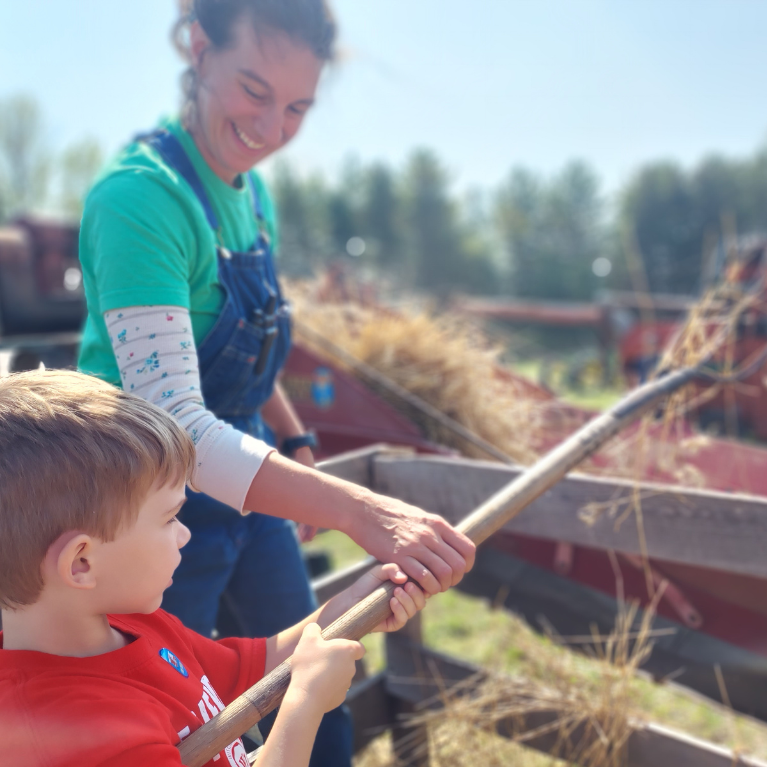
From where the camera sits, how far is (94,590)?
93 centimetres

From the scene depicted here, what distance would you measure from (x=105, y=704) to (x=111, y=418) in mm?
355

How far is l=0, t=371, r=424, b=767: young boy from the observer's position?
0.84 meters

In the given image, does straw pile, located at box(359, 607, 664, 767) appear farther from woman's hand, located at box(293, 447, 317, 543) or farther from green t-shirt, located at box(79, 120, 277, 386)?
green t-shirt, located at box(79, 120, 277, 386)

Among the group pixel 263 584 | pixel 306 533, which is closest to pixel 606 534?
pixel 306 533

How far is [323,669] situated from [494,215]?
34.2 m

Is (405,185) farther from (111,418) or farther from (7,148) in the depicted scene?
(111,418)

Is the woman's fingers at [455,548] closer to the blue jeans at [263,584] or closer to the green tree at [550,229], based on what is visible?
the blue jeans at [263,584]

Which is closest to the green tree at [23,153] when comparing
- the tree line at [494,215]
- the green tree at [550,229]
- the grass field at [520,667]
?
the tree line at [494,215]

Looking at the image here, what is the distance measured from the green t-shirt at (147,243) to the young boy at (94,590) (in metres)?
0.27

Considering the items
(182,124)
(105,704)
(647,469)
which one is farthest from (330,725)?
(647,469)

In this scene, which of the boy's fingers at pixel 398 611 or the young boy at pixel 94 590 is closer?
the young boy at pixel 94 590

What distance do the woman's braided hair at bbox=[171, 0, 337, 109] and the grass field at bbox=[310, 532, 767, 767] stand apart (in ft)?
5.86

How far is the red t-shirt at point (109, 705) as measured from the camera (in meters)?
0.82

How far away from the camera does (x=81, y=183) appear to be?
29016mm
